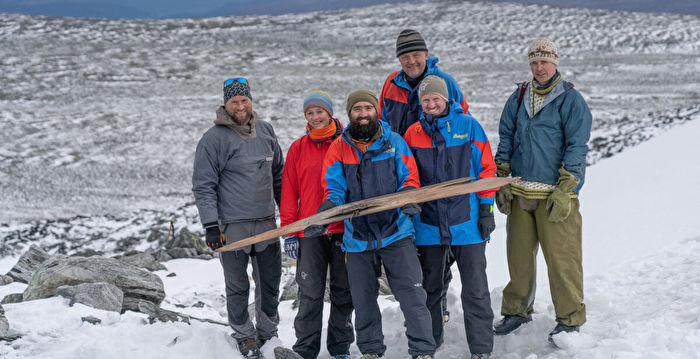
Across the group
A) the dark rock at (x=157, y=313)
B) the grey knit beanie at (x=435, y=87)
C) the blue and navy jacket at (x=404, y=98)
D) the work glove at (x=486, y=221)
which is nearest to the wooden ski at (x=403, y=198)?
the work glove at (x=486, y=221)

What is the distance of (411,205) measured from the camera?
3434 millimetres

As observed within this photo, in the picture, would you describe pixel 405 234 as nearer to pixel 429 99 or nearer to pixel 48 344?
pixel 429 99

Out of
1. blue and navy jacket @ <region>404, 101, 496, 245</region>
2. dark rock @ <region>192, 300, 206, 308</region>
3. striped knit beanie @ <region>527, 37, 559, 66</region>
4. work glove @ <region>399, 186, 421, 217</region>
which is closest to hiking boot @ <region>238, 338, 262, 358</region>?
blue and navy jacket @ <region>404, 101, 496, 245</region>

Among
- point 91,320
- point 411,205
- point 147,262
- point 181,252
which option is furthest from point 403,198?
point 181,252

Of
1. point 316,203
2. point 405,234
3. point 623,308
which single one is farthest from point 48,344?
point 623,308

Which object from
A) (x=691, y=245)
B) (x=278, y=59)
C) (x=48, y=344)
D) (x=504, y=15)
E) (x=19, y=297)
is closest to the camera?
(x=48, y=344)

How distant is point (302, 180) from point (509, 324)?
1.98 m

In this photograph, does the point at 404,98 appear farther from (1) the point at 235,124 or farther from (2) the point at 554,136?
(1) the point at 235,124

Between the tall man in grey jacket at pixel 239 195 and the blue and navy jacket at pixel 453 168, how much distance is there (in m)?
1.26

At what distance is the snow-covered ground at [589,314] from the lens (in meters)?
3.56

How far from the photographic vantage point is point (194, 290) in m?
6.95

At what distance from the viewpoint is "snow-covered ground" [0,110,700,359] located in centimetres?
356

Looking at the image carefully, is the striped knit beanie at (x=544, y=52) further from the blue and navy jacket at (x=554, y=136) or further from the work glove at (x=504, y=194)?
the work glove at (x=504, y=194)

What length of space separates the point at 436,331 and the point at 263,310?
1404mm
